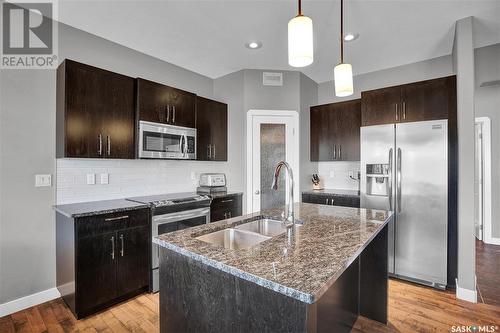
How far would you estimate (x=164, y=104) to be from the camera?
3.10m

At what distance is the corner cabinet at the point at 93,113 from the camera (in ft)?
7.79

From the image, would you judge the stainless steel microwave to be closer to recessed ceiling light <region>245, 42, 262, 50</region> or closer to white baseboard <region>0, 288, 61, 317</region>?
recessed ceiling light <region>245, 42, 262, 50</region>

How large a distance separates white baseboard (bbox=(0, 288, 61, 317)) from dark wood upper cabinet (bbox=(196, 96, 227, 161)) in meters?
2.15

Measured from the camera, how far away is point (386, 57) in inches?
136

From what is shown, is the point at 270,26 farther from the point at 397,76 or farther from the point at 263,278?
the point at 263,278

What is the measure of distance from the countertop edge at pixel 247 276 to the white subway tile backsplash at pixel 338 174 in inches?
138

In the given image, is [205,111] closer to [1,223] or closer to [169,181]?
[169,181]

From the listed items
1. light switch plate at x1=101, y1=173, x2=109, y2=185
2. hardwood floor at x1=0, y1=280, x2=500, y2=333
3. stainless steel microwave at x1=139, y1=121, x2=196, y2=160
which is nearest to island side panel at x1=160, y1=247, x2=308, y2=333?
hardwood floor at x1=0, y1=280, x2=500, y2=333

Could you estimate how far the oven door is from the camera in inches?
105

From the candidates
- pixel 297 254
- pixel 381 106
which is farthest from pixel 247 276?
pixel 381 106

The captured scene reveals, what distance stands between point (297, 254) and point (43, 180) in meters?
2.62

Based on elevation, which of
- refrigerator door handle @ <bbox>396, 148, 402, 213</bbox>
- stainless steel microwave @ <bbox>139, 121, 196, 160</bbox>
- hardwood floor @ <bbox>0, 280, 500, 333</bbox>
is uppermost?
stainless steel microwave @ <bbox>139, 121, 196, 160</bbox>

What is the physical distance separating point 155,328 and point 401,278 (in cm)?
269

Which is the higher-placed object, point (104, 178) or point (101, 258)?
point (104, 178)
